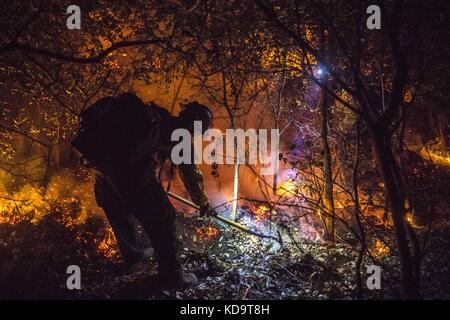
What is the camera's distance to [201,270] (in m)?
6.88

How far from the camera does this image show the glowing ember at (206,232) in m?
10.4

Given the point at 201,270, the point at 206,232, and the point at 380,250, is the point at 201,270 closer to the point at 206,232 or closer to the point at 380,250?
the point at 206,232

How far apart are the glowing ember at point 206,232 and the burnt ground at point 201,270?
1418mm

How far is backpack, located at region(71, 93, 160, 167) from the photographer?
227 inches

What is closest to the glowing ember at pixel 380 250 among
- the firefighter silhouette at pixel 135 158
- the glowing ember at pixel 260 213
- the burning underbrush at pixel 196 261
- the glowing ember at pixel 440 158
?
the burning underbrush at pixel 196 261

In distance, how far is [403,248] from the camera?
4871mm

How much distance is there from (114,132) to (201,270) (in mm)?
3098

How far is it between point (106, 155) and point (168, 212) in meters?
1.38

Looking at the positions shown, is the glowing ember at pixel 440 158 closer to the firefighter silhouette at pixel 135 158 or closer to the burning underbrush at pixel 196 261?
the burning underbrush at pixel 196 261

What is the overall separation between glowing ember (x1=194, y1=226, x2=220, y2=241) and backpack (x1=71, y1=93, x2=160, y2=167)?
17.1 feet

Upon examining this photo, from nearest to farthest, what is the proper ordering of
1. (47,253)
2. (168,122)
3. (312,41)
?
(168,122), (47,253), (312,41)
